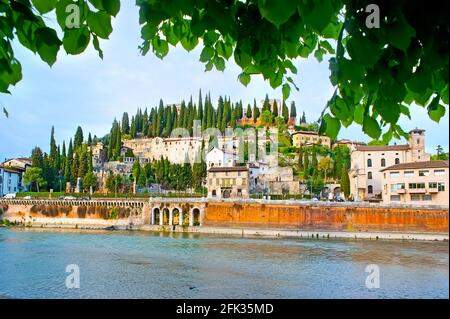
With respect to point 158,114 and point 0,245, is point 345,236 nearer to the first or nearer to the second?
point 0,245

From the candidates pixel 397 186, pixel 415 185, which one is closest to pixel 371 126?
pixel 415 185

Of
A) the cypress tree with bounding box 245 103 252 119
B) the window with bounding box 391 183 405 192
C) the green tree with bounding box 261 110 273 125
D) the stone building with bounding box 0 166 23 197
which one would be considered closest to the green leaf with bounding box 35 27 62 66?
the window with bounding box 391 183 405 192

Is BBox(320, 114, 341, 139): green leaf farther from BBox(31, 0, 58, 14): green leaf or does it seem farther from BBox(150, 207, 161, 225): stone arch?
BBox(150, 207, 161, 225): stone arch

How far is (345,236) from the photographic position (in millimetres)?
35688

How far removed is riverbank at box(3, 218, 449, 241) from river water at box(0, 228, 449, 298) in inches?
301

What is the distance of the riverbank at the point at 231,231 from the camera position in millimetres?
34281

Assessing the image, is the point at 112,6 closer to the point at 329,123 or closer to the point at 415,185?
the point at 329,123

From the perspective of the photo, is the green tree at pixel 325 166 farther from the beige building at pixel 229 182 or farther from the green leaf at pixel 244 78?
the green leaf at pixel 244 78

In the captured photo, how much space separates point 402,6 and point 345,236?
36224 millimetres

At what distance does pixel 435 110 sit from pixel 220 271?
666 inches

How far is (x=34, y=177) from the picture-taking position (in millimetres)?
56250

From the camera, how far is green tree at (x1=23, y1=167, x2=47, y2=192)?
56000 millimetres

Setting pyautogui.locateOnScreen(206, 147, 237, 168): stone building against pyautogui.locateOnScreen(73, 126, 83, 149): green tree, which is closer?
pyautogui.locateOnScreen(206, 147, 237, 168): stone building

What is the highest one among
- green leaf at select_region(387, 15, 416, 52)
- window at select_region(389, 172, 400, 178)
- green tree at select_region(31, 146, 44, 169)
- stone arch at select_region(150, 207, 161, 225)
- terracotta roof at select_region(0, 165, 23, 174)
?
green tree at select_region(31, 146, 44, 169)
